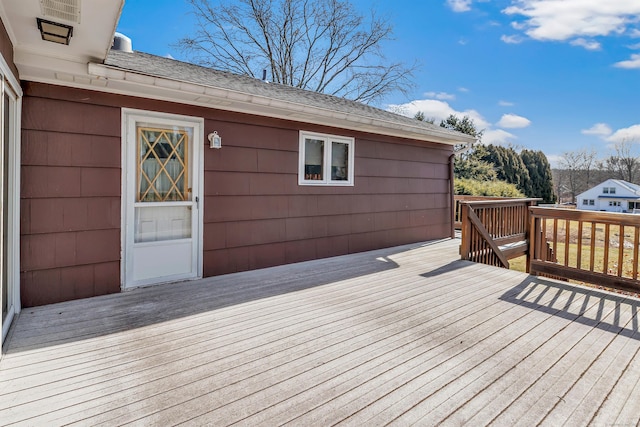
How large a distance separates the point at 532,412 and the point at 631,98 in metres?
37.9

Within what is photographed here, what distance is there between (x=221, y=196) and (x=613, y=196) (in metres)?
40.3

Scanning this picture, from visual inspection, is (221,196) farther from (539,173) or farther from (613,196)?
(613,196)

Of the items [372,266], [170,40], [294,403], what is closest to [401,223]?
[372,266]

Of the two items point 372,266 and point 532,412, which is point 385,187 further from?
point 532,412

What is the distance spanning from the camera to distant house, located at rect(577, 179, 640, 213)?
105 ft

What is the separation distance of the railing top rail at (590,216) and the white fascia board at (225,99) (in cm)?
252

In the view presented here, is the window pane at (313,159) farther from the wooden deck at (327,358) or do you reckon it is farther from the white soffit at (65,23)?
the white soffit at (65,23)

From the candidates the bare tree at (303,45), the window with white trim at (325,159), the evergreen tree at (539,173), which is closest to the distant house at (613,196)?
the evergreen tree at (539,173)

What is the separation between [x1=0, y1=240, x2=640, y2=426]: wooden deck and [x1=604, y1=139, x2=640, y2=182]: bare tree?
126 feet

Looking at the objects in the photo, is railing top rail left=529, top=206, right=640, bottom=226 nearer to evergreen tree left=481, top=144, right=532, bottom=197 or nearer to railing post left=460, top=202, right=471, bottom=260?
railing post left=460, top=202, right=471, bottom=260

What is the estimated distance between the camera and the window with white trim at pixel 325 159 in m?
5.05

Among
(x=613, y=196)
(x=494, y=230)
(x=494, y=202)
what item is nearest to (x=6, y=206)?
(x=494, y=202)

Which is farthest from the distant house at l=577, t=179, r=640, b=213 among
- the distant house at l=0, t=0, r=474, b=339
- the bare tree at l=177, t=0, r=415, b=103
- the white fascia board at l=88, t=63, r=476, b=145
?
the distant house at l=0, t=0, r=474, b=339

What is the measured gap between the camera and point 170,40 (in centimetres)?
1227
